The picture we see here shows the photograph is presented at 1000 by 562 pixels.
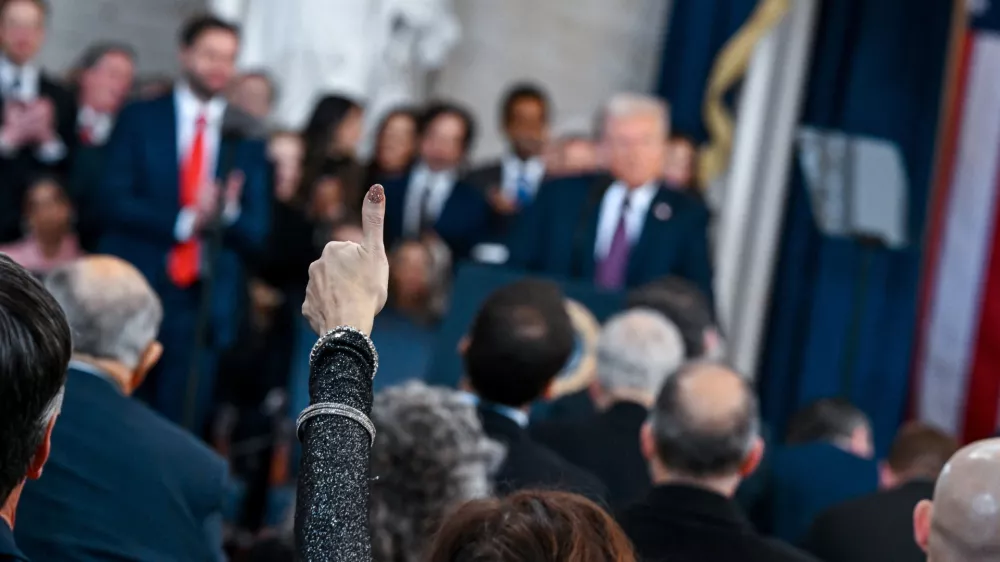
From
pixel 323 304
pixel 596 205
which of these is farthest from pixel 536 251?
pixel 323 304

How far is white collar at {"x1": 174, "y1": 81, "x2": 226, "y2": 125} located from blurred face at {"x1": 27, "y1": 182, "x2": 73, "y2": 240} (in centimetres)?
63

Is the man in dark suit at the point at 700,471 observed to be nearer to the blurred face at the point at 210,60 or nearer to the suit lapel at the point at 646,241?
the suit lapel at the point at 646,241

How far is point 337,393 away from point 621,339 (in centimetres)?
189

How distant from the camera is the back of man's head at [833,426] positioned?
3729 millimetres

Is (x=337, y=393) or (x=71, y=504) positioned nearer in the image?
(x=337, y=393)

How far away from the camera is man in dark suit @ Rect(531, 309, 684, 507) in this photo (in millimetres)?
3043

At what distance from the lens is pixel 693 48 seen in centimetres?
708

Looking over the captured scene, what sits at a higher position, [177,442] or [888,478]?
[177,442]

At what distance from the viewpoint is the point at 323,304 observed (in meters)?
1.49

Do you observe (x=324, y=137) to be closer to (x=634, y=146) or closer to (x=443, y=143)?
(x=443, y=143)

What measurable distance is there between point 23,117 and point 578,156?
214 cm

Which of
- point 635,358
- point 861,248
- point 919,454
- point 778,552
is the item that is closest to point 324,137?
point 861,248

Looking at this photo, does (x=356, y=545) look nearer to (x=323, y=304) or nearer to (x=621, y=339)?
(x=323, y=304)

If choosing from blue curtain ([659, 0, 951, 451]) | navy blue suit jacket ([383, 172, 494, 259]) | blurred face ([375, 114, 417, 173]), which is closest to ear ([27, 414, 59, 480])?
navy blue suit jacket ([383, 172, 494, 259])
